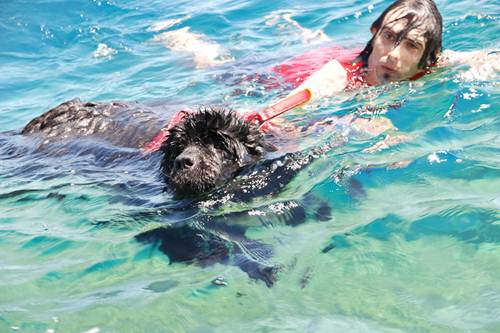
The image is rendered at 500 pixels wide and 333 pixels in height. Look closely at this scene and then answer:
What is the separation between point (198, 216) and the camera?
190 inches

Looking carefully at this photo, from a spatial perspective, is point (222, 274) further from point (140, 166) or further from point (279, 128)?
point (279, 128)

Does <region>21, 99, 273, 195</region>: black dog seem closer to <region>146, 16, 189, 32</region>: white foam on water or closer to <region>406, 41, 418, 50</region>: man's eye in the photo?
<region>406, 41, 418, 50</region>: man's eye

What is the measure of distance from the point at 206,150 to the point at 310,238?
123cm

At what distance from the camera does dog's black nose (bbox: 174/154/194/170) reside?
16.1 ft

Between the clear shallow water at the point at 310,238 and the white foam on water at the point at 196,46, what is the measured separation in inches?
76.1

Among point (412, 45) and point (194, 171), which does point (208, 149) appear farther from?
point (412, 45)

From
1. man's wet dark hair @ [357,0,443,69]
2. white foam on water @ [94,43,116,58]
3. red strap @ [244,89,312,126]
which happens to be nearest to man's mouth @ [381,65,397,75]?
man's wet dark hair @ [357,0,443,69]

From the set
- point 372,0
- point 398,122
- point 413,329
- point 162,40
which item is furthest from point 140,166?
point 372,0

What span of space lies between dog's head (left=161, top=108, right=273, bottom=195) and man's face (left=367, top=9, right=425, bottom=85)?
8.87 ft

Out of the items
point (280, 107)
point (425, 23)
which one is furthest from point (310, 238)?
point (425, 23)

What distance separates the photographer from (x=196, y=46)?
466 inches

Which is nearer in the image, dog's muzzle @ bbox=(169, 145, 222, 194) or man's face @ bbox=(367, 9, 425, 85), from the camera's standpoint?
dog's muzzle @ bbox=(169, 145, 222, 194)

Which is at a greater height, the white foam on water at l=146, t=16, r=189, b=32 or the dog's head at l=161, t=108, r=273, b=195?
the white foam on water at l=146, t=16, r=189, b=32

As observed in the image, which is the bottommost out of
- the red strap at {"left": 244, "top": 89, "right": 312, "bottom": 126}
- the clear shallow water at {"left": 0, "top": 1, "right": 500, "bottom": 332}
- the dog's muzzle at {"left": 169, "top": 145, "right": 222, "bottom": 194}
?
the clear shallow water at {"left": 0, "top": 1, "right": 500, "bottom": 332}
